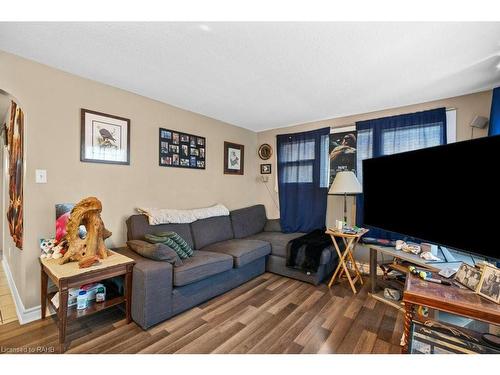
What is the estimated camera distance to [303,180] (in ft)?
12.3

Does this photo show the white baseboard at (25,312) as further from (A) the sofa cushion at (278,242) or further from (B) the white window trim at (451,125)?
(B) the white window trim at (451,125)

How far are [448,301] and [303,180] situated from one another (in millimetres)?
2620

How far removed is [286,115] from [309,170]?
98 cm

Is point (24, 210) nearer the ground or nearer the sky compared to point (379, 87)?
nearer the ground

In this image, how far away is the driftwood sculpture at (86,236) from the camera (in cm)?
181

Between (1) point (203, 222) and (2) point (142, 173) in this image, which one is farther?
(1) point (203, 222)

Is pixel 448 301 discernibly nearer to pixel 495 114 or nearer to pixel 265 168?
pixel 495 114

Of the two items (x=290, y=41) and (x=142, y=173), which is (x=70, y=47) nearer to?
(x=142, y=173)

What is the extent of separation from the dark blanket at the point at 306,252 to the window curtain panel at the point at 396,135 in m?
0.60

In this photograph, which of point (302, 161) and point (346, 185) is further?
point (302, 161)

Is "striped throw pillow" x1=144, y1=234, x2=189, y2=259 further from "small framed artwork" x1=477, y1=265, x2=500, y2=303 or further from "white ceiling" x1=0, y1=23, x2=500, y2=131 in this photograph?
"small framed artwork" x1=477, y1=265, x2=500, y2=303

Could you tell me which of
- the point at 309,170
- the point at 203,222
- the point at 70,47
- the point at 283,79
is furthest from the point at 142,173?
the point at 309,170

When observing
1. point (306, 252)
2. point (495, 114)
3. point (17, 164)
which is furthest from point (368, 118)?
point (17, 164)

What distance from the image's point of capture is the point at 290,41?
5.35 feet
